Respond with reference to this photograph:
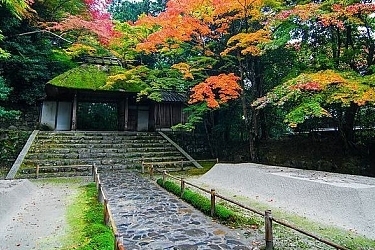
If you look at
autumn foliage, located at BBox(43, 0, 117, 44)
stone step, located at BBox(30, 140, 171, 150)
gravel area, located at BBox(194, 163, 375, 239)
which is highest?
autumn foliage, located at BBox(43, 0, 117, 44)

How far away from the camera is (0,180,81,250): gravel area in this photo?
496 centimetres

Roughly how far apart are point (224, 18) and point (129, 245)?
10.3 m

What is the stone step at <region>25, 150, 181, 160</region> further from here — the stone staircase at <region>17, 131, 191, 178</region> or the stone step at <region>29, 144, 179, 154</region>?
the stone step at <region>29, 144, 179, 154</region>

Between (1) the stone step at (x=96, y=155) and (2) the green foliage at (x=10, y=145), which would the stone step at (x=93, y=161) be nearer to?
(1) the stone step at (x=96, y=155)

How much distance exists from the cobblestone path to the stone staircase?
4.37m

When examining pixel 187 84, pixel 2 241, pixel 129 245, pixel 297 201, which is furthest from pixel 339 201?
pixel 187 84

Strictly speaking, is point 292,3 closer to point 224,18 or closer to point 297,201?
point 224,18

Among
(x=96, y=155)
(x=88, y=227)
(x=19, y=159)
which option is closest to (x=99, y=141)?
(x=96, y=155)

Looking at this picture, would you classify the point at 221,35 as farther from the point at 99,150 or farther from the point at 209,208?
the point at 209,208

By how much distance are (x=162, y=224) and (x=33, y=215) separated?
305cm

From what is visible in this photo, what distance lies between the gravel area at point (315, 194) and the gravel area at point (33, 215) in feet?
15.8

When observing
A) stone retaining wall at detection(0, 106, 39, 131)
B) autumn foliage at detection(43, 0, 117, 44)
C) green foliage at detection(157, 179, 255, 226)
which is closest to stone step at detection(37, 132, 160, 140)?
stone retaining wall at detection(0, 106, 39, 131)

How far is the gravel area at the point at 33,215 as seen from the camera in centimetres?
496

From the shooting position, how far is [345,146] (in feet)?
39.1
